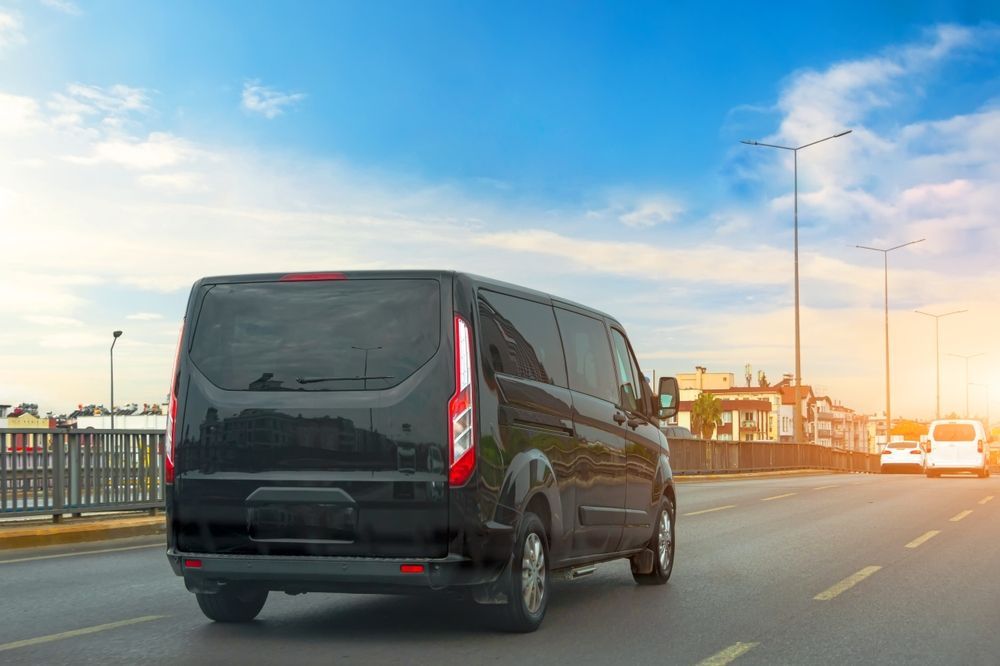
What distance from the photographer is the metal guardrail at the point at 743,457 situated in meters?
35.8

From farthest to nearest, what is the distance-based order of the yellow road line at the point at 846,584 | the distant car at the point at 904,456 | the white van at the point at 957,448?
the distant car at the point at 904,456 < the white van at the point at 957,448 < the yellow road line at the point at 846,584

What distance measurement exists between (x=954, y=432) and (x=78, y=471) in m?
32.2

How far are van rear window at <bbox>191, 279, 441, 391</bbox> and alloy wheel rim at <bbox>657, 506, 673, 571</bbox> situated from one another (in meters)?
3.86

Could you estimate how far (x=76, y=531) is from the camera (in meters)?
13.8

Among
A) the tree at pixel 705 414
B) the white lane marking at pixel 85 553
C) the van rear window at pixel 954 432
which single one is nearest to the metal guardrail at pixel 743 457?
the van rear window at pixel 954 432

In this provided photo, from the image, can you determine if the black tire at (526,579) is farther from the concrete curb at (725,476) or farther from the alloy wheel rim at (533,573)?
the concrete curb at (725,476)

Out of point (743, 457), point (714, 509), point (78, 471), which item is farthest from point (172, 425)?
point (743, 457)

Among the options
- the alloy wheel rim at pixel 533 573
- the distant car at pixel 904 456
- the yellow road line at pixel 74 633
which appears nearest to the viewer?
the yellow road line at pixel 74 633

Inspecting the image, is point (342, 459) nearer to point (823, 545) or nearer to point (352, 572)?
point (352, 572)

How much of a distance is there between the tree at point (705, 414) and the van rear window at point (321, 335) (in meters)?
127

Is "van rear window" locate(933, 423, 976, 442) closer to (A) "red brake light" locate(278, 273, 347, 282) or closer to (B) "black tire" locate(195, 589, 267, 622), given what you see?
(B) "black tire" locate(195, 589, 267, 622)

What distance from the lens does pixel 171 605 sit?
8.50 metres

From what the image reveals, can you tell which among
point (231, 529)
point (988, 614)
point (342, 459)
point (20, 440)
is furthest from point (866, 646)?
point (20, 440)

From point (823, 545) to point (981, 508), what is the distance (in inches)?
330
